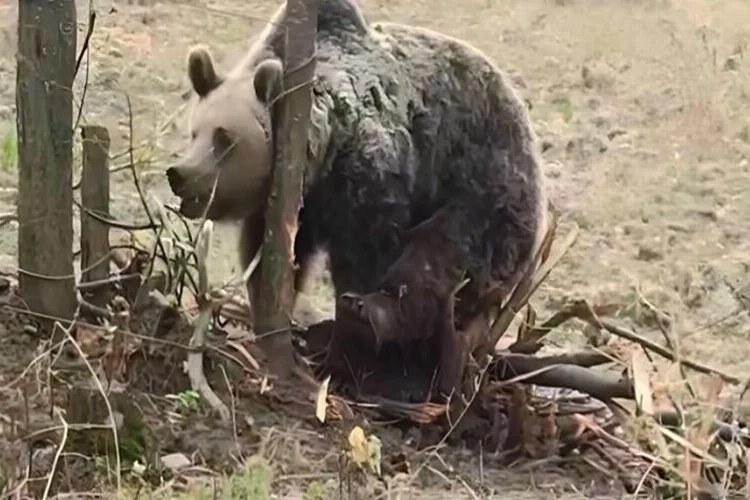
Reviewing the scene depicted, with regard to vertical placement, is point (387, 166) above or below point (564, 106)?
above

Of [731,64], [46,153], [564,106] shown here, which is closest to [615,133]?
[564,106]

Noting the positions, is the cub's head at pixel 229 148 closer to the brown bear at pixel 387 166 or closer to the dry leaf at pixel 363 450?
the brown bear at pixel 387 166

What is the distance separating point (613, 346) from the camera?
145 inches

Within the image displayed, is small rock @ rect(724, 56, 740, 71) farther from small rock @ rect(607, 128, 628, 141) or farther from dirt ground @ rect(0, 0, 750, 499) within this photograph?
small rock @ rect(607, 128, 628, 141)

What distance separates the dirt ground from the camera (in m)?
3.95

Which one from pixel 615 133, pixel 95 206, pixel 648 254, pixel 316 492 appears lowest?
pixel 648 254

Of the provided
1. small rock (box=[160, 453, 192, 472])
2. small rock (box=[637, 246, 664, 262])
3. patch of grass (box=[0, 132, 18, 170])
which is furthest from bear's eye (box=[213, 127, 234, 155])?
small rock (box=[637, 246, 664, 262])

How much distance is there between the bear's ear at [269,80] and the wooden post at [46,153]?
17.3 inches

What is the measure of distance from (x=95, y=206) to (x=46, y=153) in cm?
30

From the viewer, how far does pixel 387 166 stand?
3539mm

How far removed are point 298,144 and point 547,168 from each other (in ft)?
6.78

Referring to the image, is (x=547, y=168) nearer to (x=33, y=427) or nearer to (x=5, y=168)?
(x=5, y=168)

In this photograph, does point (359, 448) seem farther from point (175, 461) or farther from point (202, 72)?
point (202, 72)

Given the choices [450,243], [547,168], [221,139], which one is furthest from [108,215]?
[547,168]
